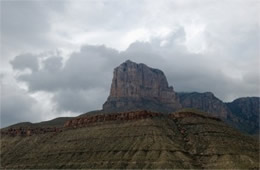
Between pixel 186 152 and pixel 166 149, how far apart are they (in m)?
10.0

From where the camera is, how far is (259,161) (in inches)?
7534

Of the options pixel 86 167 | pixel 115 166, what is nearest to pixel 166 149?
pixel 115 166

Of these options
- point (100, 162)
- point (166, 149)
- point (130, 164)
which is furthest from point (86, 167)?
point (166, 149)

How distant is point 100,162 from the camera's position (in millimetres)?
197375

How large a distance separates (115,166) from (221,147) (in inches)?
1819

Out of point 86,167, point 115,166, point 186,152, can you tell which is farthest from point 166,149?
point 86,167

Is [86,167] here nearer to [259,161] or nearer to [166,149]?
[166,149]

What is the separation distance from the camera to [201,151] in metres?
198

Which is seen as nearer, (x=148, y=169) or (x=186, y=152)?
(x=148, y=169)

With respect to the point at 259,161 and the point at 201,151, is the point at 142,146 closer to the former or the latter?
the point at 201,151

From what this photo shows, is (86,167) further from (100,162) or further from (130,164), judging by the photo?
(130,164)

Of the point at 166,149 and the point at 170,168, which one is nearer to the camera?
the point at 170,168

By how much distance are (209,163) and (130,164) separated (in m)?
31.9

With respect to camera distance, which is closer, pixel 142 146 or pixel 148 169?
pixel 148 169
